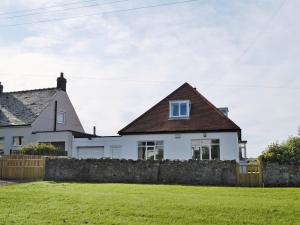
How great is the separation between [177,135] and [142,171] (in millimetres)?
8614

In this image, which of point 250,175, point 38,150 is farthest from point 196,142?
point 38,150

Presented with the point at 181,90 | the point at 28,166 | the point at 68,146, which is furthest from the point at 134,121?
the point at 28,166

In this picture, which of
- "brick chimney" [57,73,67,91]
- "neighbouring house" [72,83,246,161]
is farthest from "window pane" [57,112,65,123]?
"neighbouring house" [72,83,246,161]

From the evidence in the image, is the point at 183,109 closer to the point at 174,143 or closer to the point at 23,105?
the point at 174,143

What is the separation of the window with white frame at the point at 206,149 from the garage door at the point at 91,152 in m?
8.94

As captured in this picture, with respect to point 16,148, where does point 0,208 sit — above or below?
below

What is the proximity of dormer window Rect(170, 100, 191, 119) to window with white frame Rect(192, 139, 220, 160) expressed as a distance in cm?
268

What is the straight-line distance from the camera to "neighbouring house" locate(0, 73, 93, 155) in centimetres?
3634

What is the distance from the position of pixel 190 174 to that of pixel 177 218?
10.1 m

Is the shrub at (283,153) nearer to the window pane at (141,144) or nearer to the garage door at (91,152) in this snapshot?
the window pane at (141,144)

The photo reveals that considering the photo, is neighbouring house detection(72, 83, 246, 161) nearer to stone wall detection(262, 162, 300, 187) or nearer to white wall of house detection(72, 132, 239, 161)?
white wall of house detection(72, 132, 239, 161)

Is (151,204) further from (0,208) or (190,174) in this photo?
(190,174)

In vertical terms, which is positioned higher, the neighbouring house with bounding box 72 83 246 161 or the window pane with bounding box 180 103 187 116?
the window pane with bounding box 180 103 187 116

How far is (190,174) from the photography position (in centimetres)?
2086
